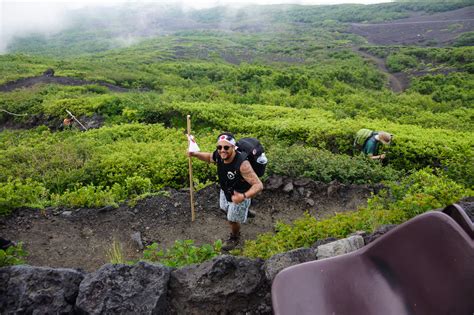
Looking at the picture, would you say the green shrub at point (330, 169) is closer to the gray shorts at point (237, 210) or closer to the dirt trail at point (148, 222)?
the dirt trail at point (148, 222)

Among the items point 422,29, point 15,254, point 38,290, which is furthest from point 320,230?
point 422,29

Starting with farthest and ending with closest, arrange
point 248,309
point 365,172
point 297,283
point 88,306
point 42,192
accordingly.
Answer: point 365,172
point 42,192
point 248,309
point 88,306
point 297,283

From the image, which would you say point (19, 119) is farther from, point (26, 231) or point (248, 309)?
point (248, 309)

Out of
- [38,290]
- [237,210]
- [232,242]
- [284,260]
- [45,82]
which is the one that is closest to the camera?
[38,290]

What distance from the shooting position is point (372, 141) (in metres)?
8.58

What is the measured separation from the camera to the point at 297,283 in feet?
8.38

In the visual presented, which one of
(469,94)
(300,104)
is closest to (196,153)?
(300,104)

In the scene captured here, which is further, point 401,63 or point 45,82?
point 401,63

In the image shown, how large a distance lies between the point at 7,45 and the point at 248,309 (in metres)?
130

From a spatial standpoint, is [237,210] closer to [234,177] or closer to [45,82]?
[234,177]

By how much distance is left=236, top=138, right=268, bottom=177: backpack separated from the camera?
188 inches

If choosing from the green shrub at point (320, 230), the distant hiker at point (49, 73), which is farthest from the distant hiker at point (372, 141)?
the distant hiker at point (49, 73)

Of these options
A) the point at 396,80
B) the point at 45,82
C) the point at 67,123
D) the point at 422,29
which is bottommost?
the point at 422,29

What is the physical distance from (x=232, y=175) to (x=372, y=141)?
519 cm
